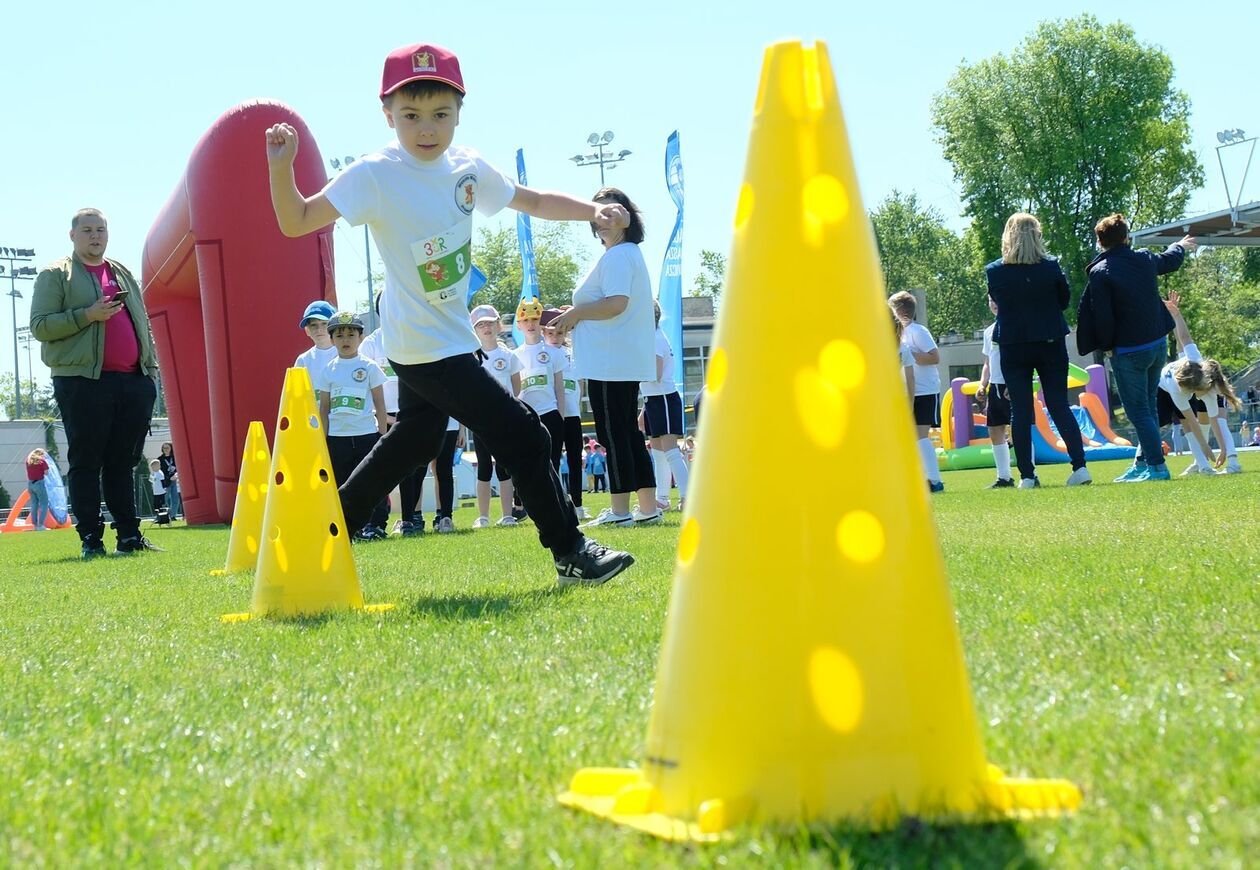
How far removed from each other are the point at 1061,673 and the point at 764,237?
1.28m

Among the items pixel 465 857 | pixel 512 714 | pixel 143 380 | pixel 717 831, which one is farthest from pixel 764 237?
pixel 143 380

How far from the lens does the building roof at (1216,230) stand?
95.7 feet

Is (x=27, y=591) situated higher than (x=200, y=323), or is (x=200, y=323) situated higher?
(x=200, y=323)

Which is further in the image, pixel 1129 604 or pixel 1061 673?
pixel 1129 604

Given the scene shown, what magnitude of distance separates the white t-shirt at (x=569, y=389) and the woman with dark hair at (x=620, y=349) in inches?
101

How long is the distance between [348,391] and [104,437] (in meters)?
1.87

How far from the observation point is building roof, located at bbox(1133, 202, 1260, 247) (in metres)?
29.2

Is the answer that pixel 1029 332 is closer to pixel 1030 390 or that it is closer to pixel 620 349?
pixel 1030 390

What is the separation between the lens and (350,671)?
331cm

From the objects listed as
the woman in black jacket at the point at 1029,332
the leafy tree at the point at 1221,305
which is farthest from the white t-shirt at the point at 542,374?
the leafy tree at the point at 1221,305

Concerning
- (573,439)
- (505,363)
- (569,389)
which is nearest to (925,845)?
(505,363)

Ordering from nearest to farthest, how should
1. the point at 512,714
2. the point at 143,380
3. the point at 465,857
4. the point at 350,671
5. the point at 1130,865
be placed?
the point at 1130,865
the point at 465,857
the point at 512,714
the point at 350,671
the point at 143,380

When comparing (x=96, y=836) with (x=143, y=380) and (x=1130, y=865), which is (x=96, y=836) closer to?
(x=1130, y=865)

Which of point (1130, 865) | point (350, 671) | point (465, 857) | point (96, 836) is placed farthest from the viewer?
point (350, 671)
